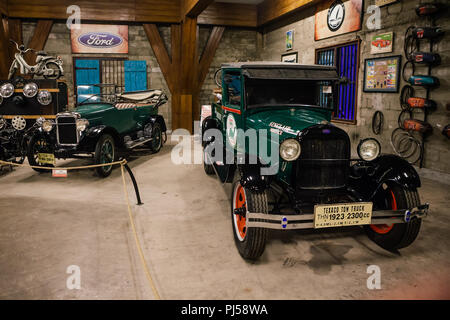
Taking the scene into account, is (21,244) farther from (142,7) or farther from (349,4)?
(142,7)

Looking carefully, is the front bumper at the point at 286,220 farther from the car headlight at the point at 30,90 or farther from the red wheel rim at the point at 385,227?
the car headlight at the point at 30,90

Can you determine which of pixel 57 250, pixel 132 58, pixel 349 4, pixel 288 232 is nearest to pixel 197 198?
pixel 288 232

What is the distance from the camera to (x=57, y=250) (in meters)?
2.81

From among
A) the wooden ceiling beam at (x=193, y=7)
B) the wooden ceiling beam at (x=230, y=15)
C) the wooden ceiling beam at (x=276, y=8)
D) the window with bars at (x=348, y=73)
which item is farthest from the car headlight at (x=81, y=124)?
the wooden ceiling beam at (x=230, y=15)

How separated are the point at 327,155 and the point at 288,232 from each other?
93cm

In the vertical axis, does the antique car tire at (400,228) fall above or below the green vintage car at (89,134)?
below

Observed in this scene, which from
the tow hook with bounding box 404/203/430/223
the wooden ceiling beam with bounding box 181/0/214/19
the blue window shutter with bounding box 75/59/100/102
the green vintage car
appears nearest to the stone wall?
the wooden ceiling beam with bounding box 181/0/214/19

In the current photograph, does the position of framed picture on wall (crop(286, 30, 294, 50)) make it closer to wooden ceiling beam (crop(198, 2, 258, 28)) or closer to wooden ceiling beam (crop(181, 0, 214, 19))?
wooden ceiling beam (crop(198, 2, 258, 28))

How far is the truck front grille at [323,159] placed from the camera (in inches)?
104

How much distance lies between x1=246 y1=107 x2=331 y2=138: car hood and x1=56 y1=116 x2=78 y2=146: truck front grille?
9.45ft

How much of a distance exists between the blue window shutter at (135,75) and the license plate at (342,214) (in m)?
8.65

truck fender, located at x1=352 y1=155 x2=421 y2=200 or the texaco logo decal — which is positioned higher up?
the texaco logo decal

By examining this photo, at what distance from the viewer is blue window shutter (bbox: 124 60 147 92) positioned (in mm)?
9898

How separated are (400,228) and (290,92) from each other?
1.77 metres
